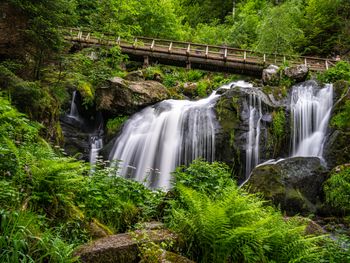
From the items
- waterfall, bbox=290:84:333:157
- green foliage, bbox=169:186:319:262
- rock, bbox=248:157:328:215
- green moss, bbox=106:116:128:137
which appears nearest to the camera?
green foliage, bbox=169:186:319:262

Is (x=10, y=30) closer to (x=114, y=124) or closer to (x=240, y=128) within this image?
(x=114, y=124)

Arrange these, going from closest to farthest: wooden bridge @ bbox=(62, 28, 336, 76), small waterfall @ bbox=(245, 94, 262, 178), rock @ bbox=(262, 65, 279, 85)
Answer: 1. small waterfall @ bbox=(245, 94, 262, 178)
2. rock @ bbox=(262, 65, 279, 85)
3. wooden bridge @ bbox=(62, 28, 336, 76)

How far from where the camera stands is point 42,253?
3270 millimetres

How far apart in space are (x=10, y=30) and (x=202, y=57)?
14.9 metres

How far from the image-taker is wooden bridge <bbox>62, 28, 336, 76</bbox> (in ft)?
73.0

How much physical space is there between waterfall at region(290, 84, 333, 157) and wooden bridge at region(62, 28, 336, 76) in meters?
6.72

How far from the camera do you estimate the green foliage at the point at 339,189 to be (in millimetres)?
9641

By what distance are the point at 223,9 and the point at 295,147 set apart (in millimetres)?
36866

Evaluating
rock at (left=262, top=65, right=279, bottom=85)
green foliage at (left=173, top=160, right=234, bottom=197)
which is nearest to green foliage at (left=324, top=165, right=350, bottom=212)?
green foliage at (left=173, top=160, right=234, bottom=197)

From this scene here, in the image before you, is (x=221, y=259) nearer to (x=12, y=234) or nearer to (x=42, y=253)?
(x=42, y=253)

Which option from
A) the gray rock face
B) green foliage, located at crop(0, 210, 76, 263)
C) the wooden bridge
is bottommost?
the gray rock face

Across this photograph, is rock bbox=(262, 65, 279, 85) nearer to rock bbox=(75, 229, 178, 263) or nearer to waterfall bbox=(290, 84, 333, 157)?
waterfall bbox=(290, 84, 333, 157)

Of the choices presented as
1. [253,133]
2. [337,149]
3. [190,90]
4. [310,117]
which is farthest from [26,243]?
[190,90]

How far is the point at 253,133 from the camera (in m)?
13.5
